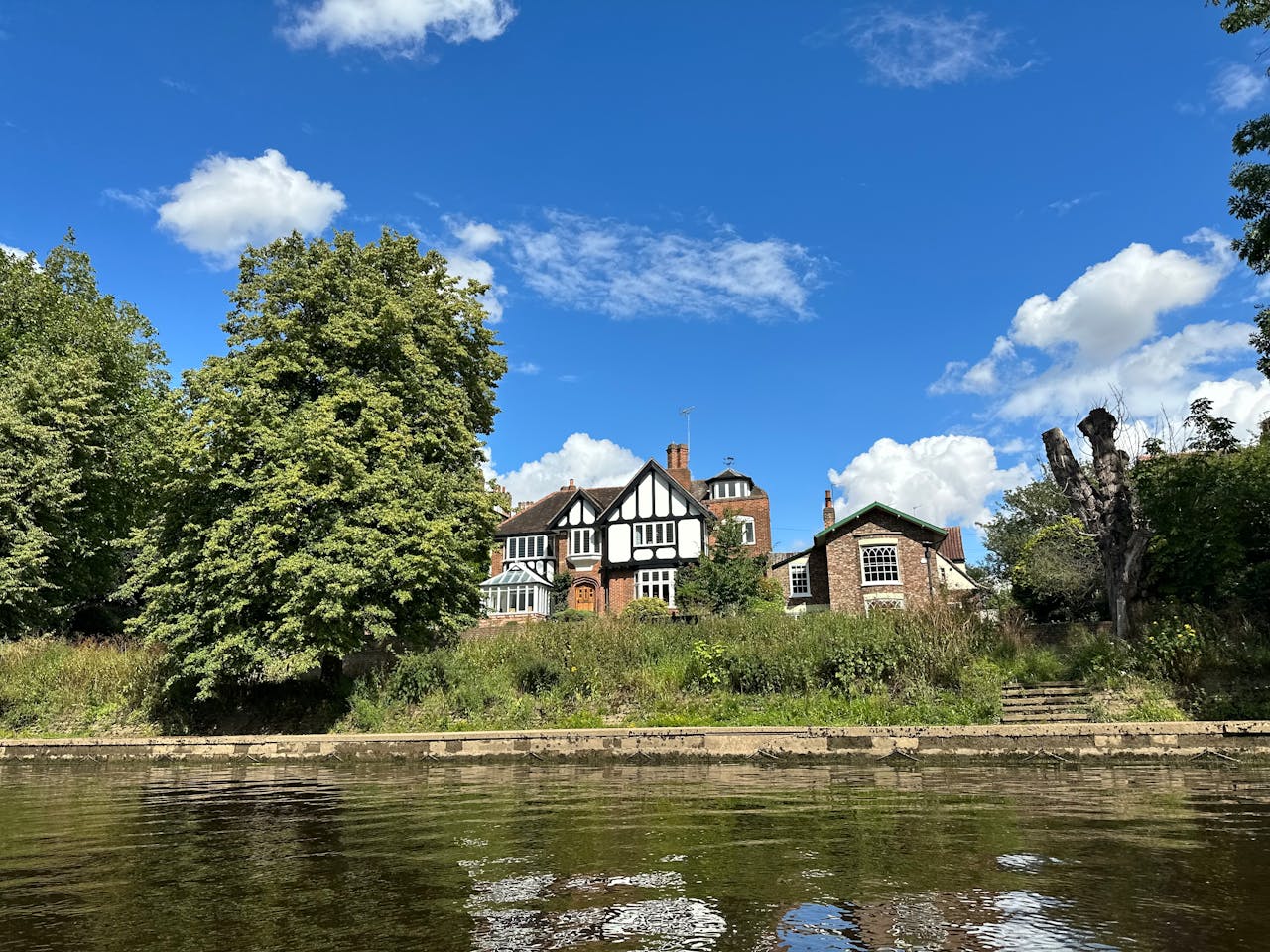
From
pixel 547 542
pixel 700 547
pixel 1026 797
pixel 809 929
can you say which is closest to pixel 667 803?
pixel 1026 797

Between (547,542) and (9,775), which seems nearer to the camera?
(9,775)

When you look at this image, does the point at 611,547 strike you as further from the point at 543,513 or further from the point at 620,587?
the point at 543,513

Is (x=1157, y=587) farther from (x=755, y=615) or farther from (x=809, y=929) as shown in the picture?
(x=809, y=929)

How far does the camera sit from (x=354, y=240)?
21.0 meters

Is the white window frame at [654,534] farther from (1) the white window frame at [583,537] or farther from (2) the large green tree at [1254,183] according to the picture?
(2) the large green tree at [1254,183]

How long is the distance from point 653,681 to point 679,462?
33.8 metres

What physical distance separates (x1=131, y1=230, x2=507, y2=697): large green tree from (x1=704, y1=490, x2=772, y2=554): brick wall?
3087cm

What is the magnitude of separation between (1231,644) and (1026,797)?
9813 mm

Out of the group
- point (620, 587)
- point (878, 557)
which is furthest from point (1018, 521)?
point (620, 587)

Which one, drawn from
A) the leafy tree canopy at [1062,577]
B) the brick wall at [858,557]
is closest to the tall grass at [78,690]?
the leafy tree canopy at [1062,577]

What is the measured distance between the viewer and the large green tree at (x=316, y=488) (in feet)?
53.7

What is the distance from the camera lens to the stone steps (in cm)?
1419

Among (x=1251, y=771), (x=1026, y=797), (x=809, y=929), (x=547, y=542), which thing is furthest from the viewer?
(x=547, y=542)

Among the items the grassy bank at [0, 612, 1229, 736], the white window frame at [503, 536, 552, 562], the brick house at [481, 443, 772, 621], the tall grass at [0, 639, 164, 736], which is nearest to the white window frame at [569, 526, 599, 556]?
the brick house at [481, 443, 772, 621]
